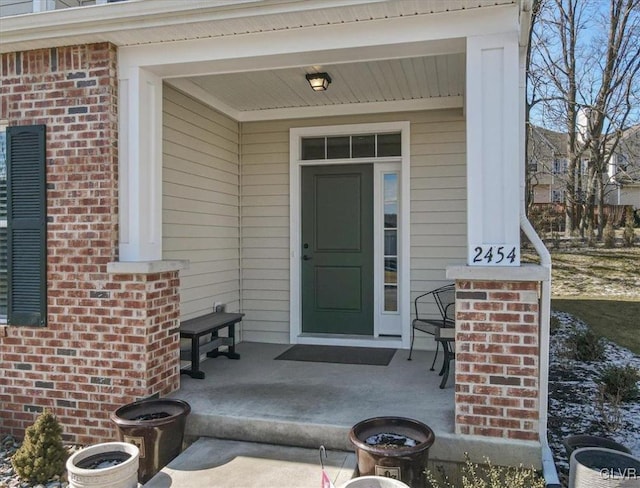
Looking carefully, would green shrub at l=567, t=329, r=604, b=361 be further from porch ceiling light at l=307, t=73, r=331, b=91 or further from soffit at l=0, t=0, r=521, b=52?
soffit at l=0, t=0, r=521, b=52

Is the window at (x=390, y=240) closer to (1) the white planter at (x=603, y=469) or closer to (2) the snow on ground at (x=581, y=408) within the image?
(2) the snow on ground at (x=581, y=408)

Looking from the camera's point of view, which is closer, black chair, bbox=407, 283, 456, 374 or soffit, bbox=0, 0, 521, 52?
soffit, bbox=0, 0, 521, 52

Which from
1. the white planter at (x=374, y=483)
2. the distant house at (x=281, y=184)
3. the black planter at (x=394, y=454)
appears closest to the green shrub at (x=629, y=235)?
the distant house at (x=281, y=184)

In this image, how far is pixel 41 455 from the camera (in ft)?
10.4

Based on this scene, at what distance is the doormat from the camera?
15.9ft

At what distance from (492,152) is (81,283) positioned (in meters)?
2.85

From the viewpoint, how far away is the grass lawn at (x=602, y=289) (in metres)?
7.69

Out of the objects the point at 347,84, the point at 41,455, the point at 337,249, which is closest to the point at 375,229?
the point at 337,249

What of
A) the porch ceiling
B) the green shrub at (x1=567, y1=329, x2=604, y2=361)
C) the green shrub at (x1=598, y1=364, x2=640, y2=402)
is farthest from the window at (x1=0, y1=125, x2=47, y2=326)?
the green shrub at (x1=567, y1=329, x2=604, y2=361)

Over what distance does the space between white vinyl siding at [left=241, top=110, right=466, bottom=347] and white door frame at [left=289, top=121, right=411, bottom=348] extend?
6 centimetres

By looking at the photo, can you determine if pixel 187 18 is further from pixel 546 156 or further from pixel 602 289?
pixel 546 156

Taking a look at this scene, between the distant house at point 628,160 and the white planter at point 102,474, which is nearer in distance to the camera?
the white planter at point 102,474

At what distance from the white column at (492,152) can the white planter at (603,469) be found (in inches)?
42.3

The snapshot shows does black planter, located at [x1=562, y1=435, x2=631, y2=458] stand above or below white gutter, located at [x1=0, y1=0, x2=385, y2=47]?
below
